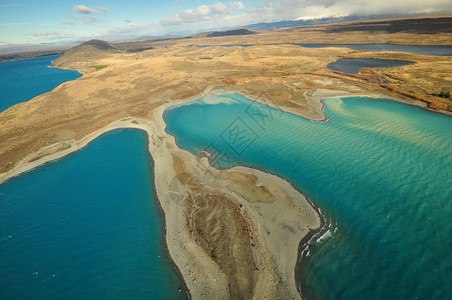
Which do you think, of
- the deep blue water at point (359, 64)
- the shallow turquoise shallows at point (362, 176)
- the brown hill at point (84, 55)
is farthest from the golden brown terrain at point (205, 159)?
the brown hill at point (84, 55)

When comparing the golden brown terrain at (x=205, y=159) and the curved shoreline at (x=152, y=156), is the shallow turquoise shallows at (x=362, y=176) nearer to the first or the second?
the curved shoreline at (x=152, y=156)

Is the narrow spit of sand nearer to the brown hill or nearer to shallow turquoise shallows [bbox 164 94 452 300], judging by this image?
shallow turquoise shallows [bbox 164 94 452 300]

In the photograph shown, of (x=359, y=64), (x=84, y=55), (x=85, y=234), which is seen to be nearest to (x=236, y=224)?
(x=85, y=234)

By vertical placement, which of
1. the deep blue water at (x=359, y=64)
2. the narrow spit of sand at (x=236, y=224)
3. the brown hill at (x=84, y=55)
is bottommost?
the narrow spit of sand at (x=236, y=224)

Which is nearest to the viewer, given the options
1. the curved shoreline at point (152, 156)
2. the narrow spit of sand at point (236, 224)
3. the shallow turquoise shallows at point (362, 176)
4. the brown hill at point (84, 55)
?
the narrow spit of sand at point (236, 224)

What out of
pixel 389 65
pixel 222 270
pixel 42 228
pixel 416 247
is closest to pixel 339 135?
pixel 416 247

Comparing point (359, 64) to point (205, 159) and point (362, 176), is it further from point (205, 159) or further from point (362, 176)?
point (205, 159)
